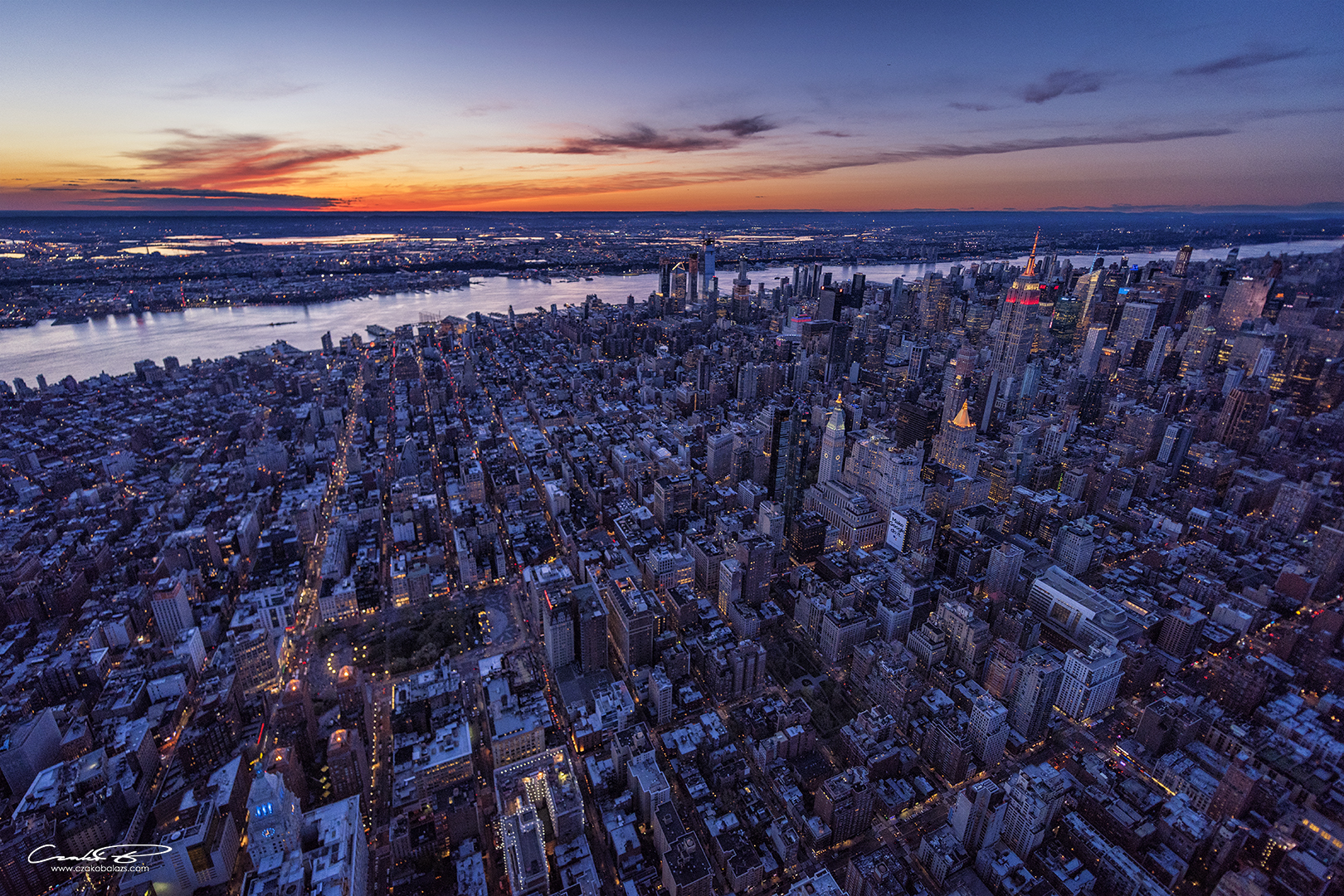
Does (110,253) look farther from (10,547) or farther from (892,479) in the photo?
(892,479)

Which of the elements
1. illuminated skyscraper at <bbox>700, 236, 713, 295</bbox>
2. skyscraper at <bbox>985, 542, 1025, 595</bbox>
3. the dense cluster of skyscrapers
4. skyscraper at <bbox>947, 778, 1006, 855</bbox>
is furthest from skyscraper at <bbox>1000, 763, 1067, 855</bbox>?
illuminated skyscraper at <bbox>700, 236, 713, 295</bbox>

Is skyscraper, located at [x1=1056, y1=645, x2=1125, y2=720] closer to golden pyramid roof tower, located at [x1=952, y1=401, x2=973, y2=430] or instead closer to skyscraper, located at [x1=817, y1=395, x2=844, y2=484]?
skyscraper, located at [x1=817, y1=395, x2=844, y2=484]

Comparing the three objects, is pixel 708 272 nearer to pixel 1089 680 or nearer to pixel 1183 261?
pixel 1183 261

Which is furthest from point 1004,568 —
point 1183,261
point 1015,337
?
point 1183,261

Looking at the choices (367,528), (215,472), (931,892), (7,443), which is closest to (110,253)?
(7,443)

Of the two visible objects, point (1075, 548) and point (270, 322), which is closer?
point (1075, 548)

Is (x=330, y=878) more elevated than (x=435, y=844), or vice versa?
(x=330, y=878)

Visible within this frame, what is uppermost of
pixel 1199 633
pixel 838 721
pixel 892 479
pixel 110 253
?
pixel 110 253
